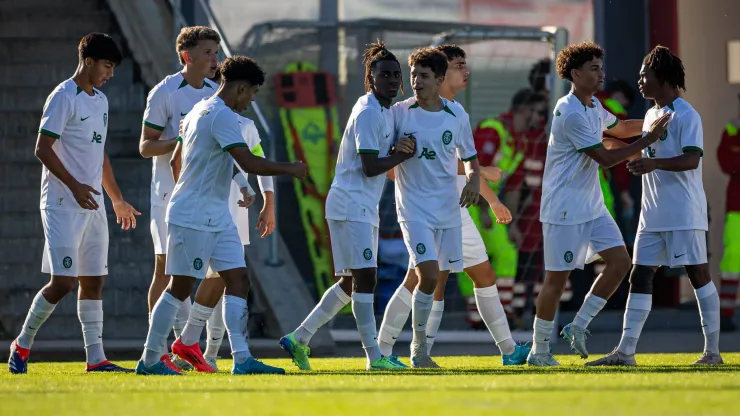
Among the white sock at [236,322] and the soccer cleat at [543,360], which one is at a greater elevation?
the white sock at [236,322]

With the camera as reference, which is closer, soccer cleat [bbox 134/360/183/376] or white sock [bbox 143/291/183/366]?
white sock [bbox 143/291/183/366]

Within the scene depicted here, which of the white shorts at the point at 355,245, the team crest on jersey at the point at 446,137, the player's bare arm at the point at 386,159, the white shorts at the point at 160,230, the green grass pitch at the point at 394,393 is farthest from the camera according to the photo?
the white shorts at the point at 160,230

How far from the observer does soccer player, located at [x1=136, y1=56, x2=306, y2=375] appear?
27.0ft

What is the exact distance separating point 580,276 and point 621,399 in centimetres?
978

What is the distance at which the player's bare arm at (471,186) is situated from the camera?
8953mm

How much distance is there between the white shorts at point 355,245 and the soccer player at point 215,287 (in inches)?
27.6

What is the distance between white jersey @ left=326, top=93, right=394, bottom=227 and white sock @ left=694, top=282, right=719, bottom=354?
80.1 inches

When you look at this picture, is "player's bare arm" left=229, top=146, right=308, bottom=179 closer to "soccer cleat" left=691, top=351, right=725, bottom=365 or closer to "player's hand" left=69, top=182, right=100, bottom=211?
"player's hand" left=69, top=182, right=100, bottom=211

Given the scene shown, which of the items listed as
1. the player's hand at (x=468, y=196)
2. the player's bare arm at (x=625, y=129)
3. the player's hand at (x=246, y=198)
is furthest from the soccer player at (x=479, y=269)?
the player's hand at (x=246, y=198)

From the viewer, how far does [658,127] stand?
29.5 feet

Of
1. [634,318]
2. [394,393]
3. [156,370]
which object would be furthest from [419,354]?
[394,393]

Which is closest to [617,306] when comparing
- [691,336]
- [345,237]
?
[691,336]

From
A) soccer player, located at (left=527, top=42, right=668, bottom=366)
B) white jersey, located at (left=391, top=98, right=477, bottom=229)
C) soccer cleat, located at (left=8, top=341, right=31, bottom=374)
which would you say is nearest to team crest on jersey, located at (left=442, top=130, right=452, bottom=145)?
white jersey, located at (left=391, top=98, right=477, bottom=229)

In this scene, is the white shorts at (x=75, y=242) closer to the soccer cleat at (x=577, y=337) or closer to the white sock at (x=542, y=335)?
the white sock at (x=542, y=335)
